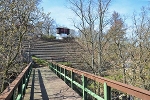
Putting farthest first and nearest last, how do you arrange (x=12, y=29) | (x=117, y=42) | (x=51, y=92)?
(x=117, y=42) → (x=12, y=29) → (x=51, y=92)

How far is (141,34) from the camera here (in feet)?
65.1

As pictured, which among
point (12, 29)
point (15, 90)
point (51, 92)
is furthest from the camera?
point (12, 29)

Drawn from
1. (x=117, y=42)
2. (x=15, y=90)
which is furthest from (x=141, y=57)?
(x=15, y=90)

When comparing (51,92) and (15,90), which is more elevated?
(15,90)

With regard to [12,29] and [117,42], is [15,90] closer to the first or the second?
[12,29]

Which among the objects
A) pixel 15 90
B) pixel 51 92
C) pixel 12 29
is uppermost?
pixel 12 29

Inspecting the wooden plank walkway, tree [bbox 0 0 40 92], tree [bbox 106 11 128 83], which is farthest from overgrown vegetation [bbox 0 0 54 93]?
tree [bbox 106 11 128 83]

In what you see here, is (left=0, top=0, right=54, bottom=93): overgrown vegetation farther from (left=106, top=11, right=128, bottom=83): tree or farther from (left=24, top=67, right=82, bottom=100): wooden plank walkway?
(left=106, top=11, right=128, bottom=83): tree

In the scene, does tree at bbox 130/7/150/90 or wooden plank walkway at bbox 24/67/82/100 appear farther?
tree at bbox 130/7/150/90

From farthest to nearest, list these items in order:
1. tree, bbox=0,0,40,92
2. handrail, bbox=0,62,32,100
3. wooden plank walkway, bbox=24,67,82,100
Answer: tree, bbox=0,0,40,92 → wooden plank walkway, bbox=24,67,82,100 → handrail, bbox=0,62,32,100

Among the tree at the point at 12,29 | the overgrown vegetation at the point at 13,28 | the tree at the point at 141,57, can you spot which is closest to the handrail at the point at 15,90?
the overgrown vegetation at the point at 13,28

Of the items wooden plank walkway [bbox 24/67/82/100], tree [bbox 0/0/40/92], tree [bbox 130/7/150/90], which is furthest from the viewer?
tree [bbox 130/7/150/90]

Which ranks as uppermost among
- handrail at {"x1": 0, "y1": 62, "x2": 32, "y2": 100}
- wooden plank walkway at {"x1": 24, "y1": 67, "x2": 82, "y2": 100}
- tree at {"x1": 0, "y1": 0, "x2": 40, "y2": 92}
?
tree at {"x1": 0, "y1": 0, "x2": 40, "y2": 92}

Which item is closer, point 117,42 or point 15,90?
point 15,90
